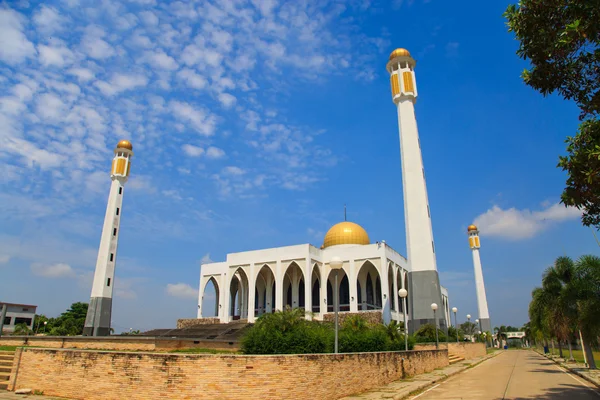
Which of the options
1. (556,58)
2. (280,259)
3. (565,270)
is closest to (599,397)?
(556,58)

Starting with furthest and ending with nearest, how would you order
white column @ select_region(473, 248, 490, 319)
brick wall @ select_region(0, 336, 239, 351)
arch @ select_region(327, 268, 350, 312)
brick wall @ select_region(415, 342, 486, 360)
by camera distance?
white column @ select_region(473, 248, 490, 319) → arch @ select_region(327, 268, 350, 312) → brick wall @ select_region(415, 342, 486, 360) → brick wall @ select_region(0, 336, 239, 351)

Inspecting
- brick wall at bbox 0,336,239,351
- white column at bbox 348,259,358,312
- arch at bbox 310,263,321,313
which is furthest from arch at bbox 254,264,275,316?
brick wall at bbox 0,336,239,351

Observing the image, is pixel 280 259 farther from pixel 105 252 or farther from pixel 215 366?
pixel 215 366

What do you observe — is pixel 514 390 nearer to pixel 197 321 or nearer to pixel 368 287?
pixel 368 287

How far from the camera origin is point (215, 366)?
8539 millimetres

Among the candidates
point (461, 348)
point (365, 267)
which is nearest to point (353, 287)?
point (365, 267)

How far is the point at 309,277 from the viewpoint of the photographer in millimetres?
35062

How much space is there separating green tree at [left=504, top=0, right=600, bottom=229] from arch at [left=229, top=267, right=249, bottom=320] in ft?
113

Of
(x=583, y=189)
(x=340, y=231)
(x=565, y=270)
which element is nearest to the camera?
(x=583, y=189)

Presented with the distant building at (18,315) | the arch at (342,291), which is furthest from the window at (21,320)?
the arch at (342,291)

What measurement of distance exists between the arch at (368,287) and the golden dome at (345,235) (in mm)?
3407

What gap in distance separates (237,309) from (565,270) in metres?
32.3

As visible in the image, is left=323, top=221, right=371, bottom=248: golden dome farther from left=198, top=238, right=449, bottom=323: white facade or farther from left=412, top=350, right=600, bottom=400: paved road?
left=412, top=350, right=600, bottom=400: paved road

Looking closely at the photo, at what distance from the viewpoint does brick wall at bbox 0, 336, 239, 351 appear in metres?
22.0
